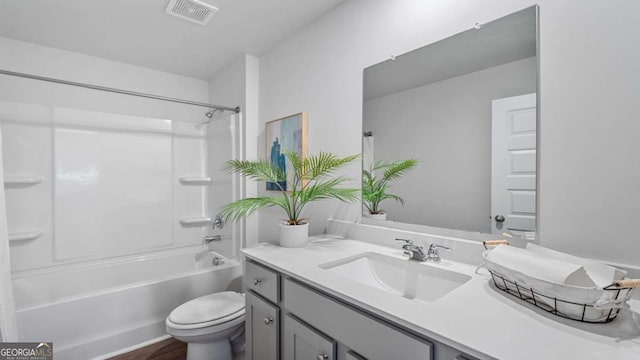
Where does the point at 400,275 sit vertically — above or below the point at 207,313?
above

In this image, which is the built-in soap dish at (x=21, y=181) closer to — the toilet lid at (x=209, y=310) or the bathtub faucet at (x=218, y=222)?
the bathtub faucet at (x=218, y=222)

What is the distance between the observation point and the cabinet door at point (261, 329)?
1.19m

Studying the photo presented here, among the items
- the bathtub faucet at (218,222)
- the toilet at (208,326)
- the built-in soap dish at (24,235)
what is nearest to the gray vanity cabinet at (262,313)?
the toilet at (208,326)

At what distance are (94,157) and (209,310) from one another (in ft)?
6.15

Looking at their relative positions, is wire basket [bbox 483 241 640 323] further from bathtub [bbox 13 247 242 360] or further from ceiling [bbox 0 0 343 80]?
bathtub [bbox 13 247 242 360]

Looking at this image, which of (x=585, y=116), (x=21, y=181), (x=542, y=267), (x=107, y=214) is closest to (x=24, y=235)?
(x=21, y=181)

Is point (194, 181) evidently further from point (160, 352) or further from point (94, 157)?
point (160, 352)

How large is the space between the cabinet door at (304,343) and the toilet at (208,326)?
676mm

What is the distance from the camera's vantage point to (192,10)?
5.98ft

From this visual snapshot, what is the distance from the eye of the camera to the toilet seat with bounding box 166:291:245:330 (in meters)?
1.59

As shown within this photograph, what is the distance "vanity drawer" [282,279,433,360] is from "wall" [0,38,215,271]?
227 cm

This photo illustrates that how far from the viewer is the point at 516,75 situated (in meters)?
1.08

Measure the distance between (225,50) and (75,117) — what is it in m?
1.44

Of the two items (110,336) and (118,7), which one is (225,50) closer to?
(118,7)
